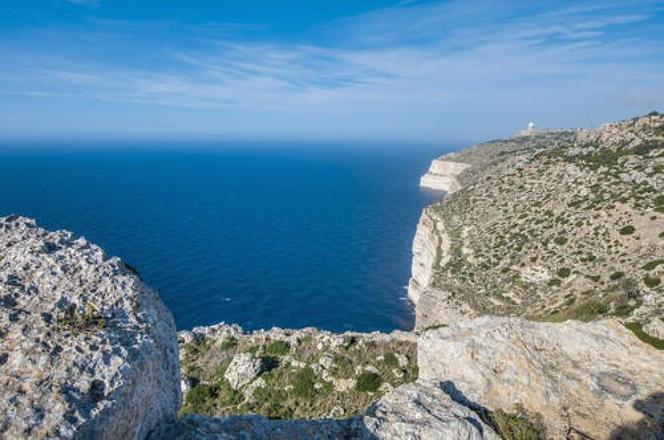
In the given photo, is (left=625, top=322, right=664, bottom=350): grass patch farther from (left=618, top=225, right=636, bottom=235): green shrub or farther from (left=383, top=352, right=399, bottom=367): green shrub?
(left=618, top=225, right=636, bottom=235): green shrub

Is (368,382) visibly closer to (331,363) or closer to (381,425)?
(331,363)

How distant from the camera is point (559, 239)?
49.8 meters

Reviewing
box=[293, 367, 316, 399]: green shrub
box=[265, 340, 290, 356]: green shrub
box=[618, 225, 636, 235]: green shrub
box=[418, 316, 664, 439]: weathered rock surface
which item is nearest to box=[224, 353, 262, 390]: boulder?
box=[265, 340, 290, 356]: green shrub

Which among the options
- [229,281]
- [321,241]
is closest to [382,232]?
[321,241]

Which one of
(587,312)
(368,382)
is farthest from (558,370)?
(587,312)

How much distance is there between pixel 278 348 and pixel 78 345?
2213cm

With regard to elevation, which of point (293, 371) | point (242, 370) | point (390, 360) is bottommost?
point (242, 370)

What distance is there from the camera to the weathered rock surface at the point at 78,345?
722 centimetres

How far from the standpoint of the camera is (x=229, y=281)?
85.2m

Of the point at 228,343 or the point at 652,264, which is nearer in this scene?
the point at 228,343

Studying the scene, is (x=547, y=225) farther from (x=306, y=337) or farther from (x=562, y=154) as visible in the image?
(x=306, y=337)

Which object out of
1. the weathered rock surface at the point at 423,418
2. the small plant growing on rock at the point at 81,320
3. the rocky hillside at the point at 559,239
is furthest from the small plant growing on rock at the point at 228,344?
the rocky hillside at the point at 559,239

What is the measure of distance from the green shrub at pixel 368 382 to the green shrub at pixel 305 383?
9.03ft

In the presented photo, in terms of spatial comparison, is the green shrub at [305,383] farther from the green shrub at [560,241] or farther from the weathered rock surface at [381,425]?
the green shrub at [560,241]
